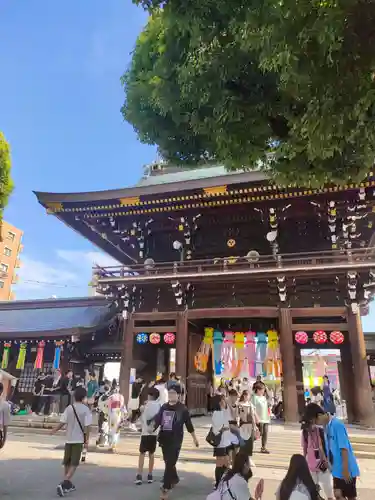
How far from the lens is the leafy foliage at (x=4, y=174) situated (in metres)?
7.09

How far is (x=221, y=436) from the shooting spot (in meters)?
5.77

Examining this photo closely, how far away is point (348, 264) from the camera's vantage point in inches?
487

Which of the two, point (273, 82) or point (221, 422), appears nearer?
point (273, 82)

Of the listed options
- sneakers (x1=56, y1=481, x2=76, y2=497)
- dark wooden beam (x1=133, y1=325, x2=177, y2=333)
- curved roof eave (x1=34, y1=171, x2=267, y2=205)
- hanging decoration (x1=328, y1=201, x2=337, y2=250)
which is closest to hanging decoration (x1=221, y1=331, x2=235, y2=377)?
dark wooden beam (x1=133, y1=325, x2=177, y2=333)

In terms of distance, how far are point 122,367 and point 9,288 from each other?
49.6m

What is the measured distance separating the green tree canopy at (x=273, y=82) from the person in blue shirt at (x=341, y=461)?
3.25 meters

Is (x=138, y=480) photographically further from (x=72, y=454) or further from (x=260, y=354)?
(x=260, y=354)

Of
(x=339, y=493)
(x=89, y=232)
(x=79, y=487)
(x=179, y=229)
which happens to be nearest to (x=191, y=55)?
(x=339, y=493)

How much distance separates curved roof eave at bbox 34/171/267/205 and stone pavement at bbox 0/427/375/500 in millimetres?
8240

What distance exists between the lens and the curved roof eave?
1311 cm

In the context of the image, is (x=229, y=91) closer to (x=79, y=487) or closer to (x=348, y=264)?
(x=79, y=487)

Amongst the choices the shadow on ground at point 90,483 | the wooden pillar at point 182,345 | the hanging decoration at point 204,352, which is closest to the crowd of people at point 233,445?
the shadow on ground at point 90,483

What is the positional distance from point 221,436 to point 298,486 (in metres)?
3.14

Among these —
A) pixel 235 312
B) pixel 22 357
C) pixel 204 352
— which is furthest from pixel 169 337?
pixel 22 357
